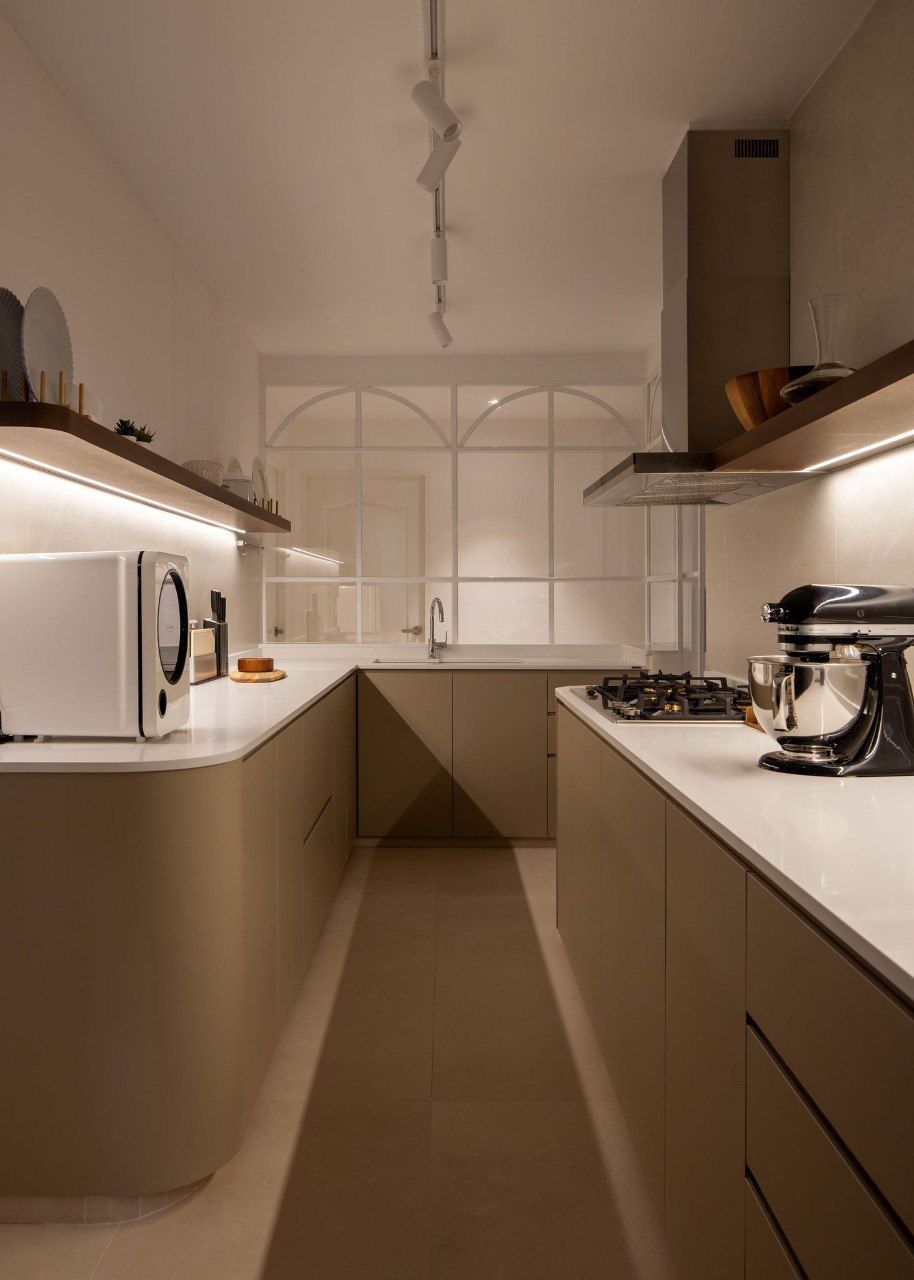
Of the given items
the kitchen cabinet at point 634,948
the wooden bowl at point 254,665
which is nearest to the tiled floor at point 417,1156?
the kitchen cabinet at point 634,948

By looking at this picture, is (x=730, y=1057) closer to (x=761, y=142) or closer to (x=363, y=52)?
(x=363, y=52)

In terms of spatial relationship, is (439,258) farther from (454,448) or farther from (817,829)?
(817,829)

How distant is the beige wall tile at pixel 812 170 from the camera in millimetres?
2330

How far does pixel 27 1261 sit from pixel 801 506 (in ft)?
8.42

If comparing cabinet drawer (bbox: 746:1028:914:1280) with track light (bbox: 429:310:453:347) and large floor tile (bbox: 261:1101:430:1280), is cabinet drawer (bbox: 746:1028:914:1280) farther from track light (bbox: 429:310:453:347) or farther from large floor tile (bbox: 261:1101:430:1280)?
track light (bbox: 429:310:453:347)

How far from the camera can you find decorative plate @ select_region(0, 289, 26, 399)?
6.17ft

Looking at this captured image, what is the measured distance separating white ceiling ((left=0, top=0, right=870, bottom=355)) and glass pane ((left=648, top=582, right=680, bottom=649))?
1565 mm

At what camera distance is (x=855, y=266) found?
2.20 meters

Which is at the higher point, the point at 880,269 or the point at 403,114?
the point at 403,114

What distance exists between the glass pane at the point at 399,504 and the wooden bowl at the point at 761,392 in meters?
2.70

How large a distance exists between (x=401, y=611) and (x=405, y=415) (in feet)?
3.77

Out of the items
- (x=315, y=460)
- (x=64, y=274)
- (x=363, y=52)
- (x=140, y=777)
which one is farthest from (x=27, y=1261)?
(x=315, y=460)

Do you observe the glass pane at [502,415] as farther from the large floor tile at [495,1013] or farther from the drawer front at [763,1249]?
the drawer front at [763,1249]

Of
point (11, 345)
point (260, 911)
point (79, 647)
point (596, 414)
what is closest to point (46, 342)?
point (11, 345)
